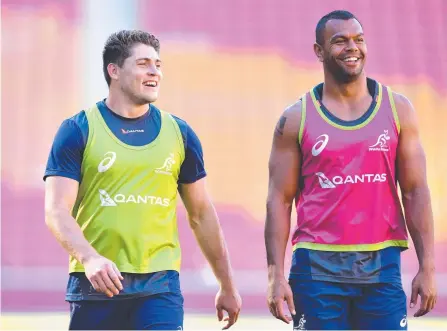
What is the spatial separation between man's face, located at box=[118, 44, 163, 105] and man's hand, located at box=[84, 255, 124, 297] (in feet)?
3.58

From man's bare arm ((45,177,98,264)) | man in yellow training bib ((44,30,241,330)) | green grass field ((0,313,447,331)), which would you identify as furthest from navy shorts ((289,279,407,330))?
green grass field ((0,313,447,331))

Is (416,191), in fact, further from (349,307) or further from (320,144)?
(349,307)

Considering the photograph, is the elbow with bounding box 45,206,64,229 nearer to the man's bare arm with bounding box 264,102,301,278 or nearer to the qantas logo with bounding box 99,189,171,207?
the qantas logo with bounding box 99,189,171,207

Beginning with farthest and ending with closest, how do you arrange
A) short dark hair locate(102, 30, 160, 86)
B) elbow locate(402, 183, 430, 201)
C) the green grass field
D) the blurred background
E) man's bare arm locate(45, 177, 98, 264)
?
the blurred background → the green grass field → short dark hair locate(102, 30, 160, 86) → elbow locate(402, 183, 430, 201) → man's bare arm locate(45, 177, 98, 264)

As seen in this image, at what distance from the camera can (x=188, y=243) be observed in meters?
14.7

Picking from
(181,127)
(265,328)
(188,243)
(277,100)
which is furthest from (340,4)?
(181,127)

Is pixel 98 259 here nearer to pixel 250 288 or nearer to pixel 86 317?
pixel 86 317

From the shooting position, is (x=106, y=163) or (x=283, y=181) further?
(x=283, y=181)

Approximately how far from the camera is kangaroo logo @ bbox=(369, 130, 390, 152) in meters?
5.46

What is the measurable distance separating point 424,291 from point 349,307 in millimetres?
391

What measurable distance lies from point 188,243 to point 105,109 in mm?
9139

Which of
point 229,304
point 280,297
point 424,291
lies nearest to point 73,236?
point 229,304

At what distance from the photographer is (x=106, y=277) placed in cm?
480

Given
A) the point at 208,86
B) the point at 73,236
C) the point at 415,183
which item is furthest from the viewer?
the point at 208,86
